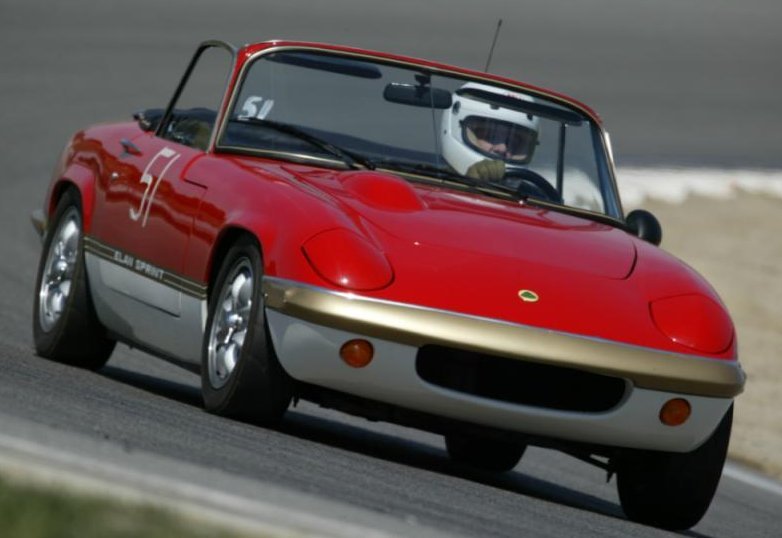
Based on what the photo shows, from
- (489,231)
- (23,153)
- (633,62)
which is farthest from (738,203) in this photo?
(489,231)

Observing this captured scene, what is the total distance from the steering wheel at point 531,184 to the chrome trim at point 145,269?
1320 mm

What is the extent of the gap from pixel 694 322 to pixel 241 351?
1.41 metres

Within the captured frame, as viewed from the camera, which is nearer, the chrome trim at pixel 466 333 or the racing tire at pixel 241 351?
the chrome trim at pixel 466 333

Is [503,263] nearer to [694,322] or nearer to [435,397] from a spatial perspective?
[435,397]

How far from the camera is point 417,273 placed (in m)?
5.82

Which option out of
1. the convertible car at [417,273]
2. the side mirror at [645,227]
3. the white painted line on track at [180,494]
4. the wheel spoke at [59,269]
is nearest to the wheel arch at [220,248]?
the convertible car at [417,273]

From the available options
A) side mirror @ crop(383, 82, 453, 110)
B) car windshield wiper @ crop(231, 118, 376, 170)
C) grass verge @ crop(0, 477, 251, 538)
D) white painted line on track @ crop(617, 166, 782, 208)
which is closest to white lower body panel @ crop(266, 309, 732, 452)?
car windshield wiper @ crop(231, 118, 376, 170)

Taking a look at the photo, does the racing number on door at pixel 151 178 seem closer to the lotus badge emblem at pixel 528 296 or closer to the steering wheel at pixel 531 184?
the steering wheel at pixel 531 184

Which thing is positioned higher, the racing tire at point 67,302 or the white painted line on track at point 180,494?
the white painted line on track at point 180,494

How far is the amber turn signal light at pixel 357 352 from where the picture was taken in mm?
5734

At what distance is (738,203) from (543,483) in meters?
8.60

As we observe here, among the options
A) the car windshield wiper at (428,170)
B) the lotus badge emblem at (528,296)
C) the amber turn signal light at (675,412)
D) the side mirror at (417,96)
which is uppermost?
the side mirror at (417,96)

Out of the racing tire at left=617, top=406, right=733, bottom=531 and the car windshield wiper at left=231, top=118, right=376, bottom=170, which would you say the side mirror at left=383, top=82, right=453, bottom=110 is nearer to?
the car windshield wiper at left=231, top=118, right=376, bottom=170

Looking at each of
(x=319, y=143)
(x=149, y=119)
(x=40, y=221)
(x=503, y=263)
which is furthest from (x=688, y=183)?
(x=503, y=263)
